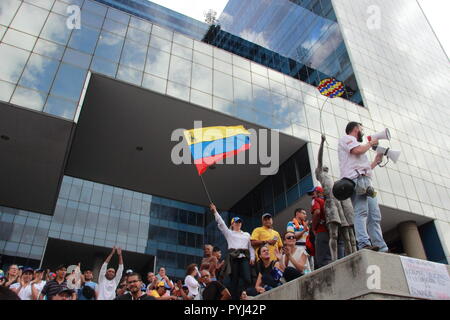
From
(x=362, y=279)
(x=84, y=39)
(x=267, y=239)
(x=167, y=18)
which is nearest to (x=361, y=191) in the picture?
(x=362, y=279)

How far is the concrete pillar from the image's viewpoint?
18.9 metres

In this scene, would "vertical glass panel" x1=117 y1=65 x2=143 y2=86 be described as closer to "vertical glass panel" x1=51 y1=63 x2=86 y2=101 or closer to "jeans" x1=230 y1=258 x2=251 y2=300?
"vertical glass panel" x1=51 y1=63 x2=86 y2=101

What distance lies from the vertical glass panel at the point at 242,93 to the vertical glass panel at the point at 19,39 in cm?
904

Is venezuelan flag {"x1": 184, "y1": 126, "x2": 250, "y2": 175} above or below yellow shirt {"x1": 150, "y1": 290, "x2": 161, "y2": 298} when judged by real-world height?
above

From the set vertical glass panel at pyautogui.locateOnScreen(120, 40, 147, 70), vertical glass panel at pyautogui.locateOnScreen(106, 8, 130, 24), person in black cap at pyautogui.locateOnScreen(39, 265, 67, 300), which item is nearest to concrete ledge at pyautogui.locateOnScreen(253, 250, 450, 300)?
person in black cap at pyautogui.locateOnScreen(39, 265, 67, 300)

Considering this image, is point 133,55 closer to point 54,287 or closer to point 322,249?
point 54,287

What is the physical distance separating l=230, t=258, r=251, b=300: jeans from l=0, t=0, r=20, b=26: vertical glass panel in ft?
41.4

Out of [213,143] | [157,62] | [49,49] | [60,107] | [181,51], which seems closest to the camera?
[213,143]

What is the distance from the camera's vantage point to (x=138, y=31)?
16484mm

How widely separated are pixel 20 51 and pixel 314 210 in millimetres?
12465

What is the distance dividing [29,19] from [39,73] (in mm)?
2566

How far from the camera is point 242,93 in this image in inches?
697

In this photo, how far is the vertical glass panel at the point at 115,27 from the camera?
15.6 meters

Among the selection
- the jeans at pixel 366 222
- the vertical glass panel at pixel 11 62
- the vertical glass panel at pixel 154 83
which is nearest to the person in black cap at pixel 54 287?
the jeans at pixel 366 222
